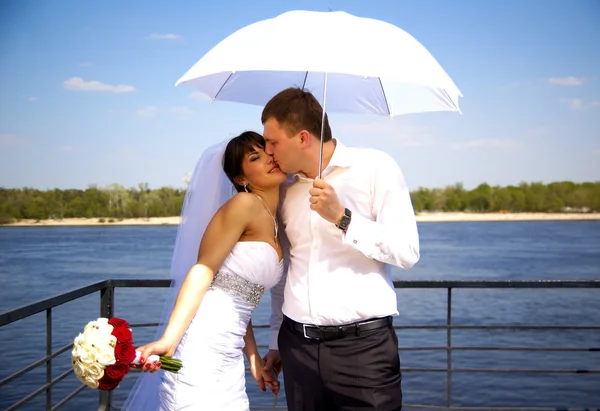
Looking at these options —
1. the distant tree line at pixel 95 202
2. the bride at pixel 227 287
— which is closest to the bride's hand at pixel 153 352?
the bride at pixel 227 287

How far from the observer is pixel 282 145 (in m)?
2.28

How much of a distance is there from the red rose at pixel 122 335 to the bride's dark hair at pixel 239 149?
2.34 feet

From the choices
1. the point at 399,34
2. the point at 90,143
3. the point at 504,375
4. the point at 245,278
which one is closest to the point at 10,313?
the point at 245,278

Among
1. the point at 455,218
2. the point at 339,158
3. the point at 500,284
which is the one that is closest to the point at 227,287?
the point at 339,158

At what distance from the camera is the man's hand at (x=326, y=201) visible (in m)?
2.12

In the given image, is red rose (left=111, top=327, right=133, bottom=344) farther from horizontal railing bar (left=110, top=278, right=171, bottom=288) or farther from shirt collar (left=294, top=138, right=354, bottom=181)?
horizontal railing bar (left=110, top=278, right=171, bottom=288)

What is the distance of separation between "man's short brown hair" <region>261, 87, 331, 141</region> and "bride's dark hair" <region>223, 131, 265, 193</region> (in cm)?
9

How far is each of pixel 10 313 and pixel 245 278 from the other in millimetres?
846

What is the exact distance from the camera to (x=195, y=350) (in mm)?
2268

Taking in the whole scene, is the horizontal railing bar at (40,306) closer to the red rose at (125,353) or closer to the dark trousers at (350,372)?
the red rose at (125,353)

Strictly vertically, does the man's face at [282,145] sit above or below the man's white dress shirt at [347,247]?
above

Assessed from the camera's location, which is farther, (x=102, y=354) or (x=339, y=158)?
(x=339, y=158)

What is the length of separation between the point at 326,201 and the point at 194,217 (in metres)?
0.66

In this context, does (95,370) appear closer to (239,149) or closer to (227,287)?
(227,287)
